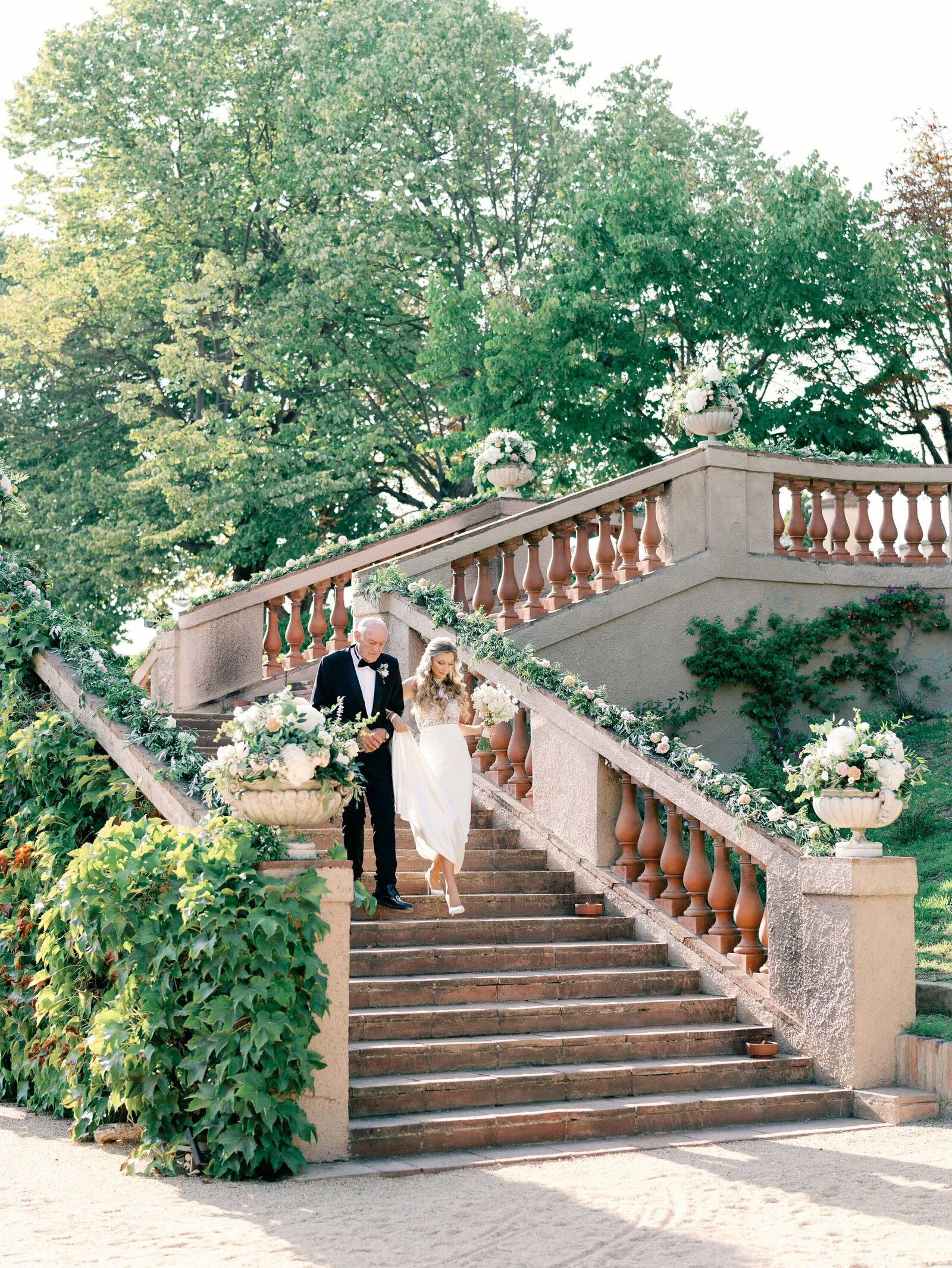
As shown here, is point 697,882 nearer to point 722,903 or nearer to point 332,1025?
point 722,903

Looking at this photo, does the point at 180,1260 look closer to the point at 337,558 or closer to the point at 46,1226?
the point at 46,1226

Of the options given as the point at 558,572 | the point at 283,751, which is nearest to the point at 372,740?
the point at 283,751

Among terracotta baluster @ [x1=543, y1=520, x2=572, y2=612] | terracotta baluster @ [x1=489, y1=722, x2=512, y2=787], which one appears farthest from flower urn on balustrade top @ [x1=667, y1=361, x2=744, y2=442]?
terracotta baluster @ [x1=489, y1=722, x2=512, y2=787]

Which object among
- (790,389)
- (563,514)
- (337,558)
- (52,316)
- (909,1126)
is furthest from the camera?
(52,316)

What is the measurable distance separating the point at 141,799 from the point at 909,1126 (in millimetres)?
4547

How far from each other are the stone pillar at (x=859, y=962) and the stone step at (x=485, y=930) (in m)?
1.40

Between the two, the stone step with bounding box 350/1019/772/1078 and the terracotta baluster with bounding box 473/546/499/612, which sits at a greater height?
the terracotta baluster with bounding box 473/546/499/612

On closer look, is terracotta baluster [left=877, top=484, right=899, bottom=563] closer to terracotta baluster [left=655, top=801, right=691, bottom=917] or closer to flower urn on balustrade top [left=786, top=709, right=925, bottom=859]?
terracotta baluster [left=655, top=801, right=691, bottom=917]

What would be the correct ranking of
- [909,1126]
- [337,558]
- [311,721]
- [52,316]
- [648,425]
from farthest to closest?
[52,316]
[648,425]
[337,558]
[909,1126]
[311,721]

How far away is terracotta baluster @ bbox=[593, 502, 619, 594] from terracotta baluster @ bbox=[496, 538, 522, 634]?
0.80 meters

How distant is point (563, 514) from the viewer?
12586mm

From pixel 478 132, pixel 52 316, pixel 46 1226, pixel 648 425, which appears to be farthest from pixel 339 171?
pixel 46 1226

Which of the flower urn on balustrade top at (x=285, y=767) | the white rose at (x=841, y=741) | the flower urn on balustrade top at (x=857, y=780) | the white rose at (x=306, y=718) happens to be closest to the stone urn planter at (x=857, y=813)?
the flower urn on balustrade top at (x=857, y=780)

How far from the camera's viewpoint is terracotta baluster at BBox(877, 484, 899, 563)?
13938mm
